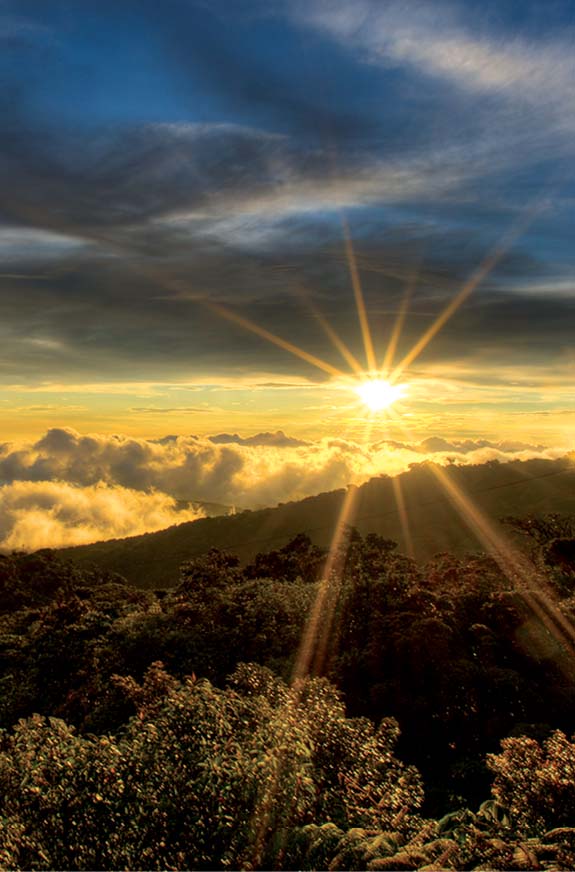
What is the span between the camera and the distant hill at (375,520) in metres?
114

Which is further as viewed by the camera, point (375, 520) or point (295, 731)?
point (375, 520)

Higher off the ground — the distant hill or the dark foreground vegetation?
the dark foreground vegetation

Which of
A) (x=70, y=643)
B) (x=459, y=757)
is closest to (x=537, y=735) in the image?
(x=459, y=757)

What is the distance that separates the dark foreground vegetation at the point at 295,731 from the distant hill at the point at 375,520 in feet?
238

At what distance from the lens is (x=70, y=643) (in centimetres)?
2738

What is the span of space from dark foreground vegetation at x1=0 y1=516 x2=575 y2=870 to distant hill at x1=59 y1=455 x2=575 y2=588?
72.5m

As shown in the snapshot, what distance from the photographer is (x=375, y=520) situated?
133625 millimetres

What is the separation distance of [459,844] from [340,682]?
39.7ft

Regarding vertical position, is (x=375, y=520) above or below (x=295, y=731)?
below

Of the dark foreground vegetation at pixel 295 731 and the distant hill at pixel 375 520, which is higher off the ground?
the dark foreground vegetation at pixel 295 731

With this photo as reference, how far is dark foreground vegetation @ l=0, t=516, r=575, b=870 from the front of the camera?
413 inches

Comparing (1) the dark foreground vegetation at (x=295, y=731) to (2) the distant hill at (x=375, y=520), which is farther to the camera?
(2) the distant hill at (x=375, y=520)

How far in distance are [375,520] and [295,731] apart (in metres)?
123

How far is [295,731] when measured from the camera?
12711 millimetres
